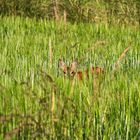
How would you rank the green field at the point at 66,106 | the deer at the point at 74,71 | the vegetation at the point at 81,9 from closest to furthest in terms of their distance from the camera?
the green field at the point at 66,106
the deer at the point at 74,71
the vegetation at the point at 81,9

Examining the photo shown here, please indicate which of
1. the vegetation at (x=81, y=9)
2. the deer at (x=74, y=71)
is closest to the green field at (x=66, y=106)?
the deer at (x=74, y=71)

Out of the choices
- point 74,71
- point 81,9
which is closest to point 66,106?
point 74,71

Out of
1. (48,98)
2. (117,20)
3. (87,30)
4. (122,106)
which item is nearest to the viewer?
(48,98)

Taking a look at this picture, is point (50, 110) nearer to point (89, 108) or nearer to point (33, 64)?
point (89, 108)

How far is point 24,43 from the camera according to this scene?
153 inches

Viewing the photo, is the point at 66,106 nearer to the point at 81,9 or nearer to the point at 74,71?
the point at 74,71

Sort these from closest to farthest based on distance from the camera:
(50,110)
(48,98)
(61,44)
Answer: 1. (50,110)
2. (48,98)
3. (61,44)

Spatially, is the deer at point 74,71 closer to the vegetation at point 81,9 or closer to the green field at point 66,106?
the green field at point 66,106

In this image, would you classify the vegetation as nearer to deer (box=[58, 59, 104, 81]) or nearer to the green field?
the green field

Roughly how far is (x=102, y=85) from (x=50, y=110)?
43cm

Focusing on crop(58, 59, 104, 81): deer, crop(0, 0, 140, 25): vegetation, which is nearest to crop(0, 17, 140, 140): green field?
crop(58, 59, 104, 81): deer

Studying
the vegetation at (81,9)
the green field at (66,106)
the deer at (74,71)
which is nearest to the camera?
the green field at (66,106)

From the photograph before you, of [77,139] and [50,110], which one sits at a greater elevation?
[50,110]

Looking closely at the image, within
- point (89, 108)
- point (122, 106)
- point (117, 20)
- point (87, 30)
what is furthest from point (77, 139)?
point (117, 20)
